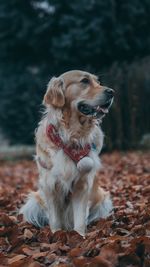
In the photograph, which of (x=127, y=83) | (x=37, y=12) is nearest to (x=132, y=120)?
(x=127, y=83)

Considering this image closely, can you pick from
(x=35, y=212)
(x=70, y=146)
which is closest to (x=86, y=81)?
(x=70, y=146)

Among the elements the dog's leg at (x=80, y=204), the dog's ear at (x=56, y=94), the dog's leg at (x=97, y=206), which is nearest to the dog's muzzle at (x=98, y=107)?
the dog's ear at (x=56, y=94)

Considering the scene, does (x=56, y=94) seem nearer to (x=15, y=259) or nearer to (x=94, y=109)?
(x=94, y=109)

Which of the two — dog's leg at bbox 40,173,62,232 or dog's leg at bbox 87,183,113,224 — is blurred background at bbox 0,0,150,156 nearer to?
dog's leg at bbox 87,183,113,224

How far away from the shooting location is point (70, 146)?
545cm

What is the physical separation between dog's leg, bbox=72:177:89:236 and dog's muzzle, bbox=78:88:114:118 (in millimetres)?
643

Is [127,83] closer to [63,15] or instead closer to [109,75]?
[109,75]

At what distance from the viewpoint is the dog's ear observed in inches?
217

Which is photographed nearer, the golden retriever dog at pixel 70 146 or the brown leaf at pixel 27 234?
the brown leaf at pixel 27 234

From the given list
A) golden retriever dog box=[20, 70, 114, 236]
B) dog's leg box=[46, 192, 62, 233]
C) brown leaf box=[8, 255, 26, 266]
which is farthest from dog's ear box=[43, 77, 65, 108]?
brown leaf box=[8, 255, 26, 266]

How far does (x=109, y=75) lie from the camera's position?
16266 mm

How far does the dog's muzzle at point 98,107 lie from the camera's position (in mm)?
5480

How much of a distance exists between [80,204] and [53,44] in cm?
1428

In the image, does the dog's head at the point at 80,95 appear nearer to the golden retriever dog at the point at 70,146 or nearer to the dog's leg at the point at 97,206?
the golden retriever dog at the point at 70,146
